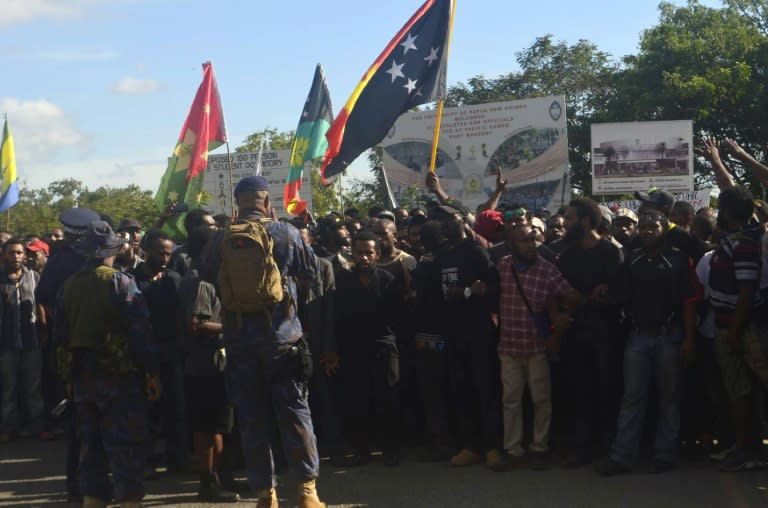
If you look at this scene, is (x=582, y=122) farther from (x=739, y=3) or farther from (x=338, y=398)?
(x=338, y=398)

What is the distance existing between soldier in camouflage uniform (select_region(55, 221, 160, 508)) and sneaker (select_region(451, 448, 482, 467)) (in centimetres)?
249

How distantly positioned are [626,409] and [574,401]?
1.95ft

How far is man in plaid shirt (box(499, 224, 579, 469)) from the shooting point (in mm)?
7348

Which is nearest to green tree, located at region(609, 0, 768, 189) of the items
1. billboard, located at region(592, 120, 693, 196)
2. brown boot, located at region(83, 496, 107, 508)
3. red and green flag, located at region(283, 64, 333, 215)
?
billboard, located at region(592, 120, 693, 196)

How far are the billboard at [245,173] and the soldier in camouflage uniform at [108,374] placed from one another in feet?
50.8

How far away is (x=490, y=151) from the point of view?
72.4 ft

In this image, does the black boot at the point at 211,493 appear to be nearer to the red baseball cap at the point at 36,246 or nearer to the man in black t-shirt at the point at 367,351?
the man in black t-shirt at the point at 367,351

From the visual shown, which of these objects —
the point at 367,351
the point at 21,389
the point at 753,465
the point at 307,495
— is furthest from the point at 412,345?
the point at 21,389

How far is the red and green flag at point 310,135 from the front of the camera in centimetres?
1359

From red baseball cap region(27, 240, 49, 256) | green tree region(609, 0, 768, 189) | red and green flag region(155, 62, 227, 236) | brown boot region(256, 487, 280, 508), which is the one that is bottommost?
brown boot region(256, 487, 280, 508)

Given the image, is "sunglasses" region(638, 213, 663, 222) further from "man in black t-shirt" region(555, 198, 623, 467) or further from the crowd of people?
"man in black t-shirt" region(555, 198, 623, 467)

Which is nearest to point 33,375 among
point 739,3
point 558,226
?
point 558,226

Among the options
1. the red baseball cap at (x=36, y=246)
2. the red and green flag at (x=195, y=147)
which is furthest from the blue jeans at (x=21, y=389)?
the red and green flag at (x=195, y=147)

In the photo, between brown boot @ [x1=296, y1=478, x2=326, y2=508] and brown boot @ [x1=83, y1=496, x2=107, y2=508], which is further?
brown boot @ [x1=83, y1=496, x2=107, y2=508]
